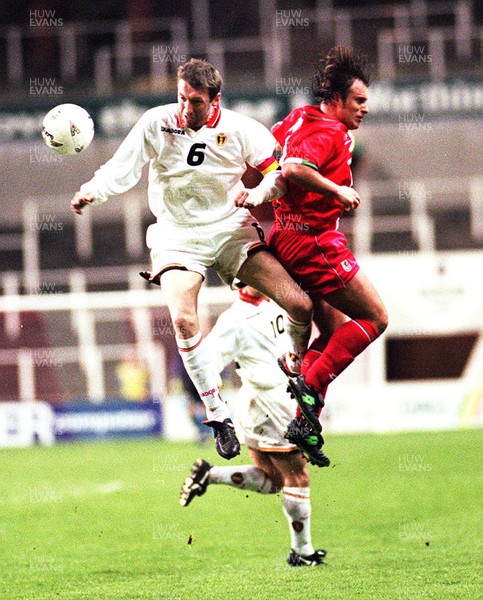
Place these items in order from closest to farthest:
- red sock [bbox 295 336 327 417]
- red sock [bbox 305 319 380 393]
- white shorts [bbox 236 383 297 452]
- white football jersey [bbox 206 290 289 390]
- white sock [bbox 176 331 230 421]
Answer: red sock [bbox 305 319 380 393], white sock [bbox 176 331 230 421], red sock [bbox 295 336 327 417], white shorts [bbox 236 383 297 452], white football jersey [bbox 206 290 289 390]

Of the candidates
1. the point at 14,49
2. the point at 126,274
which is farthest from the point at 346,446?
the point at 14,49

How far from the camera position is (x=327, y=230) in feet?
21.1

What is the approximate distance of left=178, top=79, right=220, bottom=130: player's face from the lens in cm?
619

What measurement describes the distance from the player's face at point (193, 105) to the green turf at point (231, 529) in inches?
99.7

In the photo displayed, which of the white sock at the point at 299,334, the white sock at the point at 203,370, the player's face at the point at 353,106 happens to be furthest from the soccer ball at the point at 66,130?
the white sock at the point at 299,334

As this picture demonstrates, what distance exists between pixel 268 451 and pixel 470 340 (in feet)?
33.4

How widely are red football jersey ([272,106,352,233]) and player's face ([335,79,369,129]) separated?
0.19 feet

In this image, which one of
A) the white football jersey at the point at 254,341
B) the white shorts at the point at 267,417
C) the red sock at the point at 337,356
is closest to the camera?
the red sock at the point at 337,356

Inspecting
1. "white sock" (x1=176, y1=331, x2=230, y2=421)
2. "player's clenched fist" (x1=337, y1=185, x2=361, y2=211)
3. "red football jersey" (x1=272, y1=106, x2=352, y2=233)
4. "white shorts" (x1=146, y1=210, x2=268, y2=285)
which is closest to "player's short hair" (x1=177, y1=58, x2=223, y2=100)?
"red football jersey" (x1=272, y1=106, x2=352, y2=233)

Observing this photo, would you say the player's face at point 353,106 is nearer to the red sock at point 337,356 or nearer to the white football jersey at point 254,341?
the red sock at point 337,356

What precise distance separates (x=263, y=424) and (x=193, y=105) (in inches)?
87.5

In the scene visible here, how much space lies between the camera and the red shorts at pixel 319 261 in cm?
632

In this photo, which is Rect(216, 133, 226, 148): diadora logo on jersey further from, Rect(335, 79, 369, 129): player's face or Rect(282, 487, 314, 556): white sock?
Rect(282, 487, 314, 556): white sock

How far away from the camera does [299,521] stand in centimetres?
714
